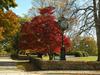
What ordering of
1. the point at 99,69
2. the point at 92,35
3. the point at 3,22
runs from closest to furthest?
the point at 99,69 → the point at 92,35 → the point at 3,22

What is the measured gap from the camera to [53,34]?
39.3 meters

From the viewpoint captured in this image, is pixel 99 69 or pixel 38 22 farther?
pixel 38 22

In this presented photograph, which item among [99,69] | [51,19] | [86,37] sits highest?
[51,19]

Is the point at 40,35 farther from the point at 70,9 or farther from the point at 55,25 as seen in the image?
the point at 70,9

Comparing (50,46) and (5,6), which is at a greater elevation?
(5,6)

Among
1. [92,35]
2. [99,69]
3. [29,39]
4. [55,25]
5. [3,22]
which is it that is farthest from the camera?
[3,22]

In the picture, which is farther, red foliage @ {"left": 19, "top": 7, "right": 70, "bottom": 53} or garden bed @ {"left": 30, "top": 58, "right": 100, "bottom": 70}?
red foliage @ {"left": 19, "top": 7, "right": 70, "bottom": 53}

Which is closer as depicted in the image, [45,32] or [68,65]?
[68,65]

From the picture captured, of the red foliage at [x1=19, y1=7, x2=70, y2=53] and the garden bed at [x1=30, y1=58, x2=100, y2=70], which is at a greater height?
the red foliage at [x1=19, y1=7, x2=70, y2=53]

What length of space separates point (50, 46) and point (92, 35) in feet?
31.3

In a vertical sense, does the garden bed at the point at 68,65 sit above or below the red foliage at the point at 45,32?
below

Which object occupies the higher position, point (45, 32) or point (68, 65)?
point (45, 32)

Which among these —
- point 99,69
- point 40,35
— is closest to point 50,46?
point 40,35

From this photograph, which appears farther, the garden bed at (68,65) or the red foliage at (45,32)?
the red foliage at (45,32)
